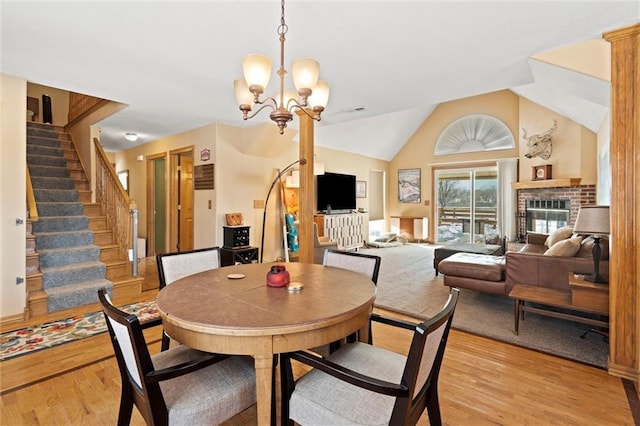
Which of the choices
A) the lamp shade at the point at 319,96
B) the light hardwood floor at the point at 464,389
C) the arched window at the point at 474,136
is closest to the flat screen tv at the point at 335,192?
the arched window at the point at 474,136

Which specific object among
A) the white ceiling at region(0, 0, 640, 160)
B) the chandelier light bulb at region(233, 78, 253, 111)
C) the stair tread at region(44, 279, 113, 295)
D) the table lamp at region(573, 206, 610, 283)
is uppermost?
the white ceiling at region(0, 0, 640, 160)

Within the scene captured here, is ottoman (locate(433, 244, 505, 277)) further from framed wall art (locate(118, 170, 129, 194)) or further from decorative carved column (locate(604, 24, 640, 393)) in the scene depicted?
framed wall art (locate(118, 170, 129, 194))

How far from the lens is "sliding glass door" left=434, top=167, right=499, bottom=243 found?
312 inches

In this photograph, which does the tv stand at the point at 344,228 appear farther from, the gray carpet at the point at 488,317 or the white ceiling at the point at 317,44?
the white ceiling at the point at 317,44

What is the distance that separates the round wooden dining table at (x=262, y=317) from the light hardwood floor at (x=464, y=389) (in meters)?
0.72

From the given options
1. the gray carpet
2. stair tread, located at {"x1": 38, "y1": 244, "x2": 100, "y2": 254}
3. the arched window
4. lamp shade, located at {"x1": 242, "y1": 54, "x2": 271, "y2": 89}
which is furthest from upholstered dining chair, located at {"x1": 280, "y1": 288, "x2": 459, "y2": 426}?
the arched window

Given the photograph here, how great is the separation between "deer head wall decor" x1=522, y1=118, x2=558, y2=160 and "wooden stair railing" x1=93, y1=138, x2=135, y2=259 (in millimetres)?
7645

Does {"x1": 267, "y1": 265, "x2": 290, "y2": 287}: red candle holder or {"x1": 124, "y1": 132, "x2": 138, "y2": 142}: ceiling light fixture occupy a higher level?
{"x1": 124, "y1": 132, "x2": 138, "y2": 142}: ceiling light fixture

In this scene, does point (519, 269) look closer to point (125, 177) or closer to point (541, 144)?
point (541, 144)

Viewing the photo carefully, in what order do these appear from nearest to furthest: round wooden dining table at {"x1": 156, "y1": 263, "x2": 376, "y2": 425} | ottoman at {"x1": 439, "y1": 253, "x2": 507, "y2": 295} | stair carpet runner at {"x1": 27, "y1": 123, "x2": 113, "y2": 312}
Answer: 1. round wooden dining table at {"x1": 156, "y1": 263, "x2": 376, "y2": 425}
2. ottoman at {"x1": 439, "y1": 253, "x2": 507, "y2": 295}
3. stair carpet runner at {"x1": 27, "y1": 123, "x2": 113, "y2": 312}

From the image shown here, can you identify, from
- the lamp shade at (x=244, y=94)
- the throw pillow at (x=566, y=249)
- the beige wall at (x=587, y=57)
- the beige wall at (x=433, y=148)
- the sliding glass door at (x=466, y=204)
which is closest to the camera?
the lamp shade at (x=244, y=94)

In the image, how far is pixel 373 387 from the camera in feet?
3.63

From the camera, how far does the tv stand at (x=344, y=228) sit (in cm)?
645

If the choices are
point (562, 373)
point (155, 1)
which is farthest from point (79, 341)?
point (562, 373)
